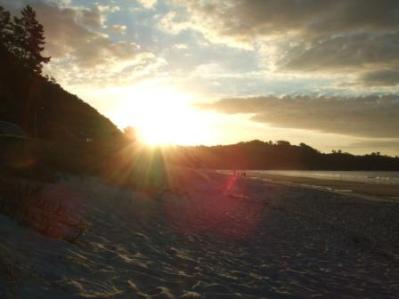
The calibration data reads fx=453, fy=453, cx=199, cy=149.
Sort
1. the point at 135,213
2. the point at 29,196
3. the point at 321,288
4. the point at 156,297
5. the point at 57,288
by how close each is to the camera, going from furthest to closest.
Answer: the point at 135,213 → the point at 29,196 → the point at 321,288 → the point at 156,297 → the point at 57,288

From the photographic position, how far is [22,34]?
54.3m

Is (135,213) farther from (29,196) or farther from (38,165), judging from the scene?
(29,196)

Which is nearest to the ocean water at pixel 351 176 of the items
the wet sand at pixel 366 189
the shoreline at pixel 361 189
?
the wet sand at pixel 366 189

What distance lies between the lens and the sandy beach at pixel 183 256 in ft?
23.4

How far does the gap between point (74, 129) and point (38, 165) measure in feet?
136

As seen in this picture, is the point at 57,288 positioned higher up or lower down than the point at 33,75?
lower down

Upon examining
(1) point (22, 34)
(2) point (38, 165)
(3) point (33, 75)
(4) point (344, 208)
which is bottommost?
(4) point (344, 208)

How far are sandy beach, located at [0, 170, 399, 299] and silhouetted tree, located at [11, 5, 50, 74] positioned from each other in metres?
41.7

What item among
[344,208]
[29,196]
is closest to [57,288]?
[29,196]

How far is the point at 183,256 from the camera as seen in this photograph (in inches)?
403

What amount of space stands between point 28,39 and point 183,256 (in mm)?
50591

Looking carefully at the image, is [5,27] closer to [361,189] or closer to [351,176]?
[361,189]

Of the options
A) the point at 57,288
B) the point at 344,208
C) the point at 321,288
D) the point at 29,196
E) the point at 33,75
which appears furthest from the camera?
the point at 33,75

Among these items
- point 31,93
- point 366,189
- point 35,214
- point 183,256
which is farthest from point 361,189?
point 35,214
